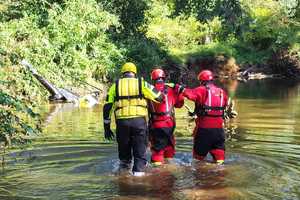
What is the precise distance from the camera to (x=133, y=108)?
9.77m

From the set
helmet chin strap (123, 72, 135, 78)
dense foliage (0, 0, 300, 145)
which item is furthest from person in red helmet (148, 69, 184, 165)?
dense foliage (0, 0, 300, 145)

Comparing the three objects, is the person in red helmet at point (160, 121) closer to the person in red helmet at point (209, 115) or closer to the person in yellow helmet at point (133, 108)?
the person in red helmet at point (209, 115)

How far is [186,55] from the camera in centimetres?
4378

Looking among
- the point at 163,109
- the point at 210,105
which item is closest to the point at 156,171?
the point at 163,109

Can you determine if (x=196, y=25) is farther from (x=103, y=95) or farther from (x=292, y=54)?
(x=103, y=95)

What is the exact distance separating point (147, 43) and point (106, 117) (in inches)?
962

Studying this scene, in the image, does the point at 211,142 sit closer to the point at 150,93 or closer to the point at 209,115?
the point at 209,115

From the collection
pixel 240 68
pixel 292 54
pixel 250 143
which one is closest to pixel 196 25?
pixel 240 68

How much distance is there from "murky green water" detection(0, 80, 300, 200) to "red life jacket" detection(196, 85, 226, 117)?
912 millimetres

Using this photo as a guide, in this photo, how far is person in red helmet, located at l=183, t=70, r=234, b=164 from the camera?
10523 millimetres

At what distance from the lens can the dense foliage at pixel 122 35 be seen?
22.7 m

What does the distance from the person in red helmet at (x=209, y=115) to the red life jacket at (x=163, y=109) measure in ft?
1.04

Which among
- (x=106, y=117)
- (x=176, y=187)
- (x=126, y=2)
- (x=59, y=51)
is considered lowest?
(x=176, y=187)

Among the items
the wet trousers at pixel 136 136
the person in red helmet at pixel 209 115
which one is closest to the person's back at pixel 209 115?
the person in red helmet at pixel 209 115
